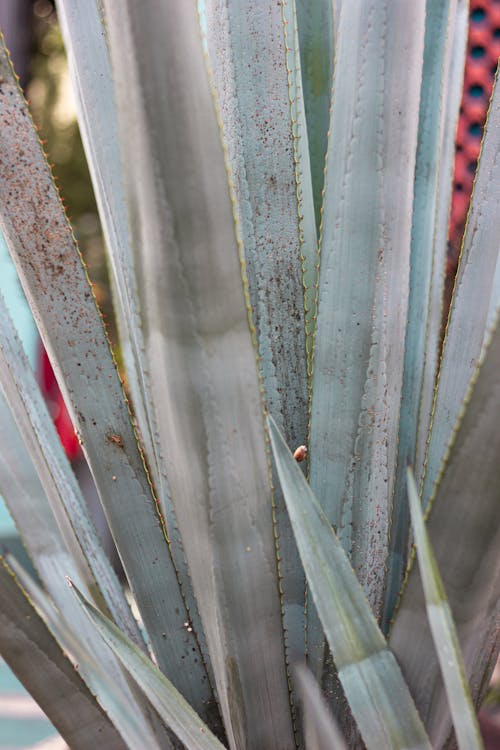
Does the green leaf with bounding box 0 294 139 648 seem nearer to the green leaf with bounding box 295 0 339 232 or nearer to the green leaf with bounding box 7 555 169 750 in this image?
the green leaf with bounding box 7 555 169 750

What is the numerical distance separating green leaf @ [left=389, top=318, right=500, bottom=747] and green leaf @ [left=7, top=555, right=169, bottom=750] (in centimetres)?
19

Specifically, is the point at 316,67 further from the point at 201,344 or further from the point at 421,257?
the point at 201,344

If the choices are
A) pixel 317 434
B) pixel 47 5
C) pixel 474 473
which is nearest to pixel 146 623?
pixel 317 434

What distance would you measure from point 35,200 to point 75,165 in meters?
3.08

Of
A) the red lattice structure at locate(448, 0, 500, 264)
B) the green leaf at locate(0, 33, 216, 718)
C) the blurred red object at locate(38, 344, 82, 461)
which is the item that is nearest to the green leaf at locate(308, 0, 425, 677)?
the green leaf at locate(0, 33, 216, 718)

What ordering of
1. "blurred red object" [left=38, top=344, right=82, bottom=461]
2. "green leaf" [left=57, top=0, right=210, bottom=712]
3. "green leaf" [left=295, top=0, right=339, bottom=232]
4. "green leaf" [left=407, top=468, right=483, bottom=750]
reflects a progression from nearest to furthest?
1. "green leaf" [left=407, top=468, right=483, bottom=750]
2. "green leaf" [left=57, top=0, right=210, bottom=712]
3. "green leaf" [left=295, top=0, right=339, bottom=232]
4. "blurred red object" [left=38, top=344, right=82, bottom=461]

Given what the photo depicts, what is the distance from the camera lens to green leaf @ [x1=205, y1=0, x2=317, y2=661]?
0.62 metres

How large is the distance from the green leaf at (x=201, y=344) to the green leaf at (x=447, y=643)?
0.11 meters

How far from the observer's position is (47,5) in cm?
316

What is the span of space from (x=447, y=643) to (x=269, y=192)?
0.37 m

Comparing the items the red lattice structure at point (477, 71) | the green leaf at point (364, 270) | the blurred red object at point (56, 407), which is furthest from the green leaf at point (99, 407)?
the blurred red object at point (56, 407)

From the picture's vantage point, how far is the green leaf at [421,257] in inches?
26.5

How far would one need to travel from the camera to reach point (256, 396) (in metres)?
0.46

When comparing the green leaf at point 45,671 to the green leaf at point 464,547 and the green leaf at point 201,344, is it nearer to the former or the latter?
the green leaf at point 201,344
